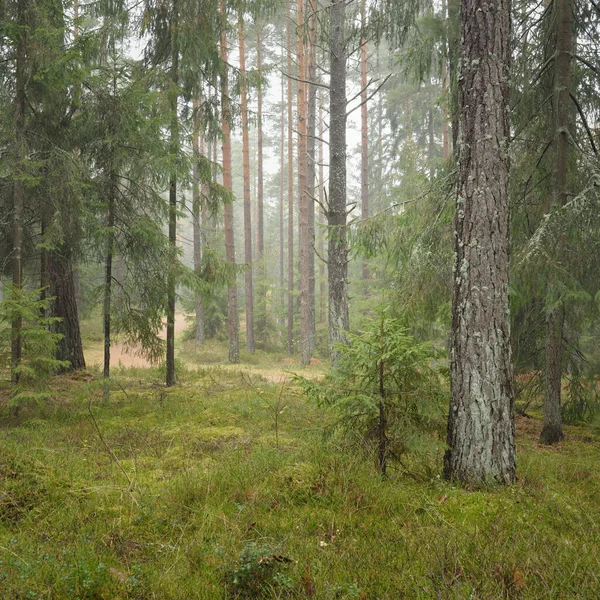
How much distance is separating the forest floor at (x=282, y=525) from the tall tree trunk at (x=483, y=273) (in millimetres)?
358

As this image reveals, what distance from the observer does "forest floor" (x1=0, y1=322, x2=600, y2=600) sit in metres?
2.82

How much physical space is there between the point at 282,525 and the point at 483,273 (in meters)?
2.96

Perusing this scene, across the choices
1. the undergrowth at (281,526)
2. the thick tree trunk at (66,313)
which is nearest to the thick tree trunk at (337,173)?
the undergrowth at (281,526)

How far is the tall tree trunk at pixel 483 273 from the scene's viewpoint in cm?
432

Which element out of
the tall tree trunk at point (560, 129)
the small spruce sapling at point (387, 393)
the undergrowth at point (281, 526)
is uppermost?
the tall tree trunk at point (560, 129)

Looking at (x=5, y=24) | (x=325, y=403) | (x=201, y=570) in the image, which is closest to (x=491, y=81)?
(x=325, y=403)

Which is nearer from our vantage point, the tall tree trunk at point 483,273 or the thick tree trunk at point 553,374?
the tall tree trunk at point 483,273

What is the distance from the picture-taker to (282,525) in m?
3.61

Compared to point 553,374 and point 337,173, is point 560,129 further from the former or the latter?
point 337,173

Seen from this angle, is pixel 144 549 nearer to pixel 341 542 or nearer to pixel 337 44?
pixel 341 542

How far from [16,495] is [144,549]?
5.18ft

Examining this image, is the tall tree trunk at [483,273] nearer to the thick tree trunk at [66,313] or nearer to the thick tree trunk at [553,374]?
the thick tree trunk at [553,374]

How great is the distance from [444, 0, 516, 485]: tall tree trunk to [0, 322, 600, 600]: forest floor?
1.17 feet

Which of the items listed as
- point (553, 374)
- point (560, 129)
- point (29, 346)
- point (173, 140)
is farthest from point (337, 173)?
point (29, 346)
